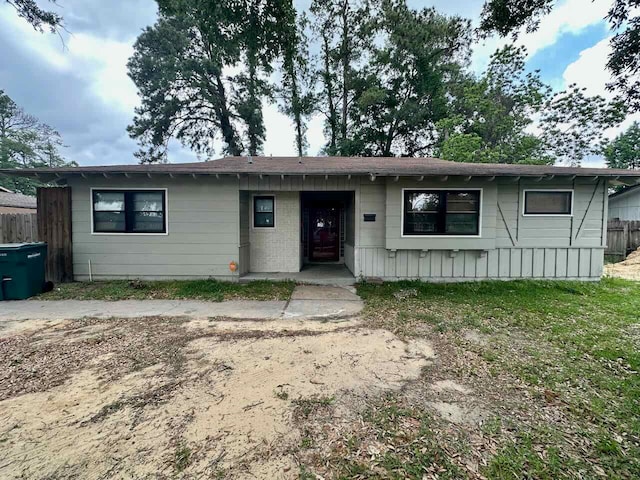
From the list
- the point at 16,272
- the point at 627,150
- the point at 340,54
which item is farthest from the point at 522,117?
the point at 16,272

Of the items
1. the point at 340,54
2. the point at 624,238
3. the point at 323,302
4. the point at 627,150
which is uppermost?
the point at 340,54

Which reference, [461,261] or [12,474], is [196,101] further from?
[12,474]

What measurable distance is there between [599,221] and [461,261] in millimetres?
3440

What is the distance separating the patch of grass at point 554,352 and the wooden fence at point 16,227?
33.9 feet

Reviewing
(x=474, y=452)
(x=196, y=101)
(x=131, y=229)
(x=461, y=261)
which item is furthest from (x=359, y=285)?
(x=196, y=101)

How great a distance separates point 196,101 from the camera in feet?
57.4

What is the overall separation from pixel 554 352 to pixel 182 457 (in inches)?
164

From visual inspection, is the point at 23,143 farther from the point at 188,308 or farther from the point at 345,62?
the point at 188,308

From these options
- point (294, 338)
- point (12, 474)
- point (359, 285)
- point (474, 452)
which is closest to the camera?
point (12, 474)

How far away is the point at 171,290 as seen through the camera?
6.24 meters

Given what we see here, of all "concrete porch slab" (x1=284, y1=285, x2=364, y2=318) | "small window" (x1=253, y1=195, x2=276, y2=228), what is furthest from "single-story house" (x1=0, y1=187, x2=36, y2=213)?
"concrete porch slab" (x1=284, y1=285, x2=364, y2=318)

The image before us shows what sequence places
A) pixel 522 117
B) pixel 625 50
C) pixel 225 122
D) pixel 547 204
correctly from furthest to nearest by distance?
pixel 225 122
pixel 522 117
pixel 547 204
pixel 625 50

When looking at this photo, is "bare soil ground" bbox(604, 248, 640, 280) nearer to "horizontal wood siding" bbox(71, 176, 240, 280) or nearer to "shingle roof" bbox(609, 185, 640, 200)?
"shingle roof" bbox(609, 185, 640, 200)

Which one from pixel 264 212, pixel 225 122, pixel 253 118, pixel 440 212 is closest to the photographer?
pixel 440 212
